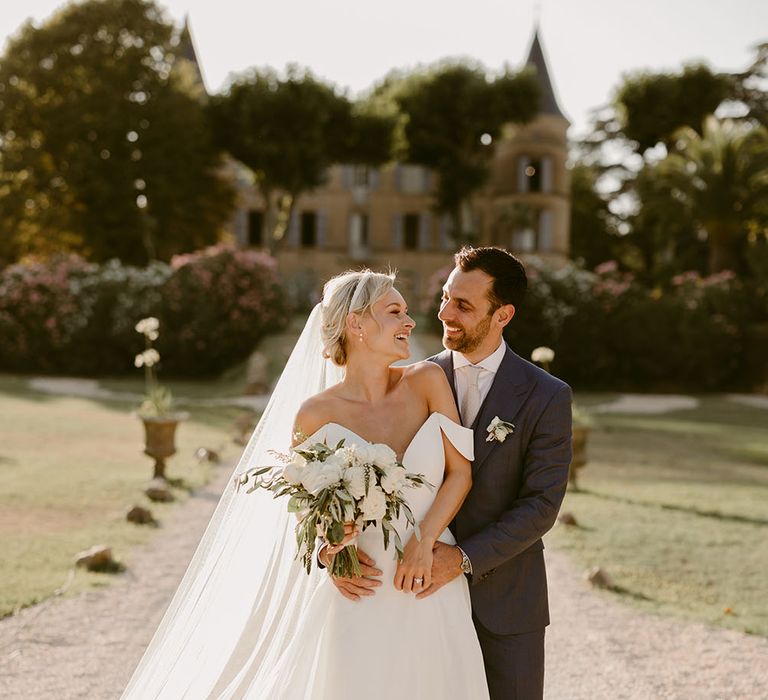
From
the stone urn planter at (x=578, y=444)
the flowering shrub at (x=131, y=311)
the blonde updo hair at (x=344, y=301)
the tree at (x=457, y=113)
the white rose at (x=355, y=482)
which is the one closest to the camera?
the white rose at (x=355, y=482)

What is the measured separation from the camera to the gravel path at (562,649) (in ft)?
16.6

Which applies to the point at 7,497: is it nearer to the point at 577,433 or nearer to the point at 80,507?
the point at 80,507

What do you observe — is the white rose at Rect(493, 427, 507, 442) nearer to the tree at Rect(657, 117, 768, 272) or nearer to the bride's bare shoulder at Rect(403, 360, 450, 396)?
the bride's bare shoulder at Rect(403, 360, 450, 396)

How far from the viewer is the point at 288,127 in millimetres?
34375

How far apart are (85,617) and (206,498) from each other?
4.02m

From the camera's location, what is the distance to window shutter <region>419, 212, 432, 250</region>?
43.4 m

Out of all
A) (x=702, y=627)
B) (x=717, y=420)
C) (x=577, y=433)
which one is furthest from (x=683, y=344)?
(x=702, y=627)

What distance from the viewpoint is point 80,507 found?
9578 millimetres

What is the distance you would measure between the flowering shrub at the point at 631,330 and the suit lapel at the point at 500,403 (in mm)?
21358

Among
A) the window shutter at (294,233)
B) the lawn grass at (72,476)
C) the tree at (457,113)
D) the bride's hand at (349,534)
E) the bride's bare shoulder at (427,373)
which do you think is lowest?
the lawn grass at (72,476)

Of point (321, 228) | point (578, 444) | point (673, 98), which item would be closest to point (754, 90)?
point (673, 98)

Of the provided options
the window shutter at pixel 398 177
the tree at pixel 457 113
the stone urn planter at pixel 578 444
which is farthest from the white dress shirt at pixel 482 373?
the window shutter at pixel 398 177

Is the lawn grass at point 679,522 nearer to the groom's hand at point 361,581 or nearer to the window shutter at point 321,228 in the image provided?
the groom's hand at point 361,581

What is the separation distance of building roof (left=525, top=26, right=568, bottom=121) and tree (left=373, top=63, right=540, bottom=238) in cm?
378
